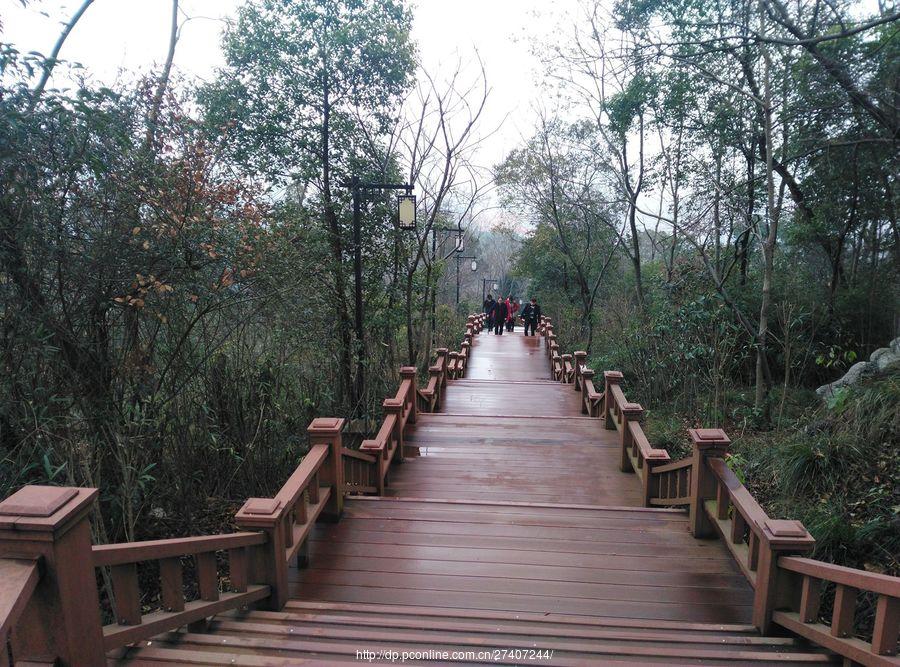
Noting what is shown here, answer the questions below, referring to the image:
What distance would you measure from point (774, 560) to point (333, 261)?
5987mm

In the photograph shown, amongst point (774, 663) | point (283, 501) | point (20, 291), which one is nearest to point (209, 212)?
point (20, 291)

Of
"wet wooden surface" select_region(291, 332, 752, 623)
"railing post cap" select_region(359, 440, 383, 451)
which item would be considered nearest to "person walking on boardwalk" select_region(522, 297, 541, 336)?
"wet wooden surface" select_region(291, 332, 752, 623)

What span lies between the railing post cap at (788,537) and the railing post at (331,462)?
8.16 feet

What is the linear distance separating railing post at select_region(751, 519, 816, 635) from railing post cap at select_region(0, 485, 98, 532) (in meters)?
2.67

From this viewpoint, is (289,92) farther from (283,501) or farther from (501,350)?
(501,350)

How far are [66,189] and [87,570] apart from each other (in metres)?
2.59

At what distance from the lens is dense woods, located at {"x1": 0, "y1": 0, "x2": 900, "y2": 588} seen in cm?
341

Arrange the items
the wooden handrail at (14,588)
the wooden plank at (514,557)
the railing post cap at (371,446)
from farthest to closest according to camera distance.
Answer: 1. the railing post cap at (371,446)
2. the wooden plank at (514,557)
3. the wooden handrail at (14,588)

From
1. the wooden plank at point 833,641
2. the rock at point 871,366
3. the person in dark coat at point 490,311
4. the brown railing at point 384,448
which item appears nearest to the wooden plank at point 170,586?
the brown railing at point 384,448

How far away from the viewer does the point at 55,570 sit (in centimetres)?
147

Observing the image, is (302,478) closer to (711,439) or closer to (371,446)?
(371,446)

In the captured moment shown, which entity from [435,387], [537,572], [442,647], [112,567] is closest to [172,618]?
[112,567]

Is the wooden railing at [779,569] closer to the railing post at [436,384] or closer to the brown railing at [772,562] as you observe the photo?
the brown railing at [772,562]

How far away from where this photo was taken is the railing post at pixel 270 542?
2641 millimetres
